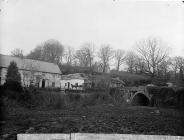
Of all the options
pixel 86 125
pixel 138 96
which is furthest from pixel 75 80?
pixel 86 125

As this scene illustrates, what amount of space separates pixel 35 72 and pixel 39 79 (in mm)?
1344

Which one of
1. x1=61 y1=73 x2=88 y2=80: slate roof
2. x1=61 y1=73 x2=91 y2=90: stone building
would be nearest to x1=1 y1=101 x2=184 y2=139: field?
x1=61 y1=73 x2=91 y2=90: stone building

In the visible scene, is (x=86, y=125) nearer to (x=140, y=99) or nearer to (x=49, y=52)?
(x=140, y=99)

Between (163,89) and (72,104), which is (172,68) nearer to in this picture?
(163,89)

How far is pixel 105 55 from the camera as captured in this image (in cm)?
4688

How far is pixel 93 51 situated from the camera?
4628 cm

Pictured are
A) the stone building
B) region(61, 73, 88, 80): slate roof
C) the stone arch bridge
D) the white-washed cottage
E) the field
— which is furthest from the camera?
region(61, 73, 88, 80): slate roof

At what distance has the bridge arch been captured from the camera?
27419 mm

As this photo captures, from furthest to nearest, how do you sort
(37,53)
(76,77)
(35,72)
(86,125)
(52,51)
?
1. (52,51)
2. (37,53)
3. (76,77)
4. (35,72)
5. (86,125)

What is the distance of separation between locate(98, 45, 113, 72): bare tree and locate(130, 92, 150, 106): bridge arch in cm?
1800

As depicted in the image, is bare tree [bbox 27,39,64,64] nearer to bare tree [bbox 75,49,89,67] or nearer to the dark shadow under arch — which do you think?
bare tree [bbox 75,49,89,67]

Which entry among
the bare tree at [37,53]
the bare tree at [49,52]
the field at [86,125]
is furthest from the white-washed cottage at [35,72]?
the field at [86,125]

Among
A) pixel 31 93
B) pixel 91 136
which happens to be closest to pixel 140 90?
pixel 31 93

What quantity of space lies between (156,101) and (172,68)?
18.6 meters
